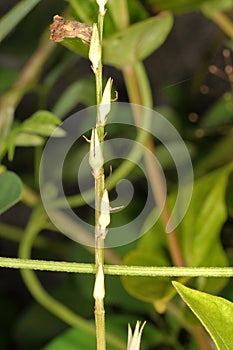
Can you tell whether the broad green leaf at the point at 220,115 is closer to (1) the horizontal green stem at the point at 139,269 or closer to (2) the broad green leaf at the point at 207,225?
(2) the broad green leaf at the point at 207,225

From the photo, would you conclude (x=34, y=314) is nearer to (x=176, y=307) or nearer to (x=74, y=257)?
(x=74, y=257)

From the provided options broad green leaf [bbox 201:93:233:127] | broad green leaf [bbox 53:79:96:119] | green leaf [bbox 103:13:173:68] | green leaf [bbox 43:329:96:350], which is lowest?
green leaf [bbox 43:329:96:350]

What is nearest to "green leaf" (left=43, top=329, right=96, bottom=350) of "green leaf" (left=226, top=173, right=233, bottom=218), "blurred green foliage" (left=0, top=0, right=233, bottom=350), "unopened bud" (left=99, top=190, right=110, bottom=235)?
"blurred green foliage" (left=0, top=0, right=233, bottom=350)

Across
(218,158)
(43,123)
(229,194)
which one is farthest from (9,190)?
(218,158)

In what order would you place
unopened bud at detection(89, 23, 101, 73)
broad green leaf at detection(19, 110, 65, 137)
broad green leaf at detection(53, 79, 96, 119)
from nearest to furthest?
unopened bud at detection(89, 23, 101, 73) → broad green leaf at detection(19, 110, 65, 137) → broad green leaf at detection(53, 79, 96, 119)

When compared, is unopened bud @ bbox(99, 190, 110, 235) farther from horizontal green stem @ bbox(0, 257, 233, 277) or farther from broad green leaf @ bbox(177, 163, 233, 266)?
broad green leaf @ bbox(177, 163, 233, 266)

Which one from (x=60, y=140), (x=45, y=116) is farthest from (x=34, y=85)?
(x=45, y=116)

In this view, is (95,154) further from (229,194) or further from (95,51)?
(229,194)
